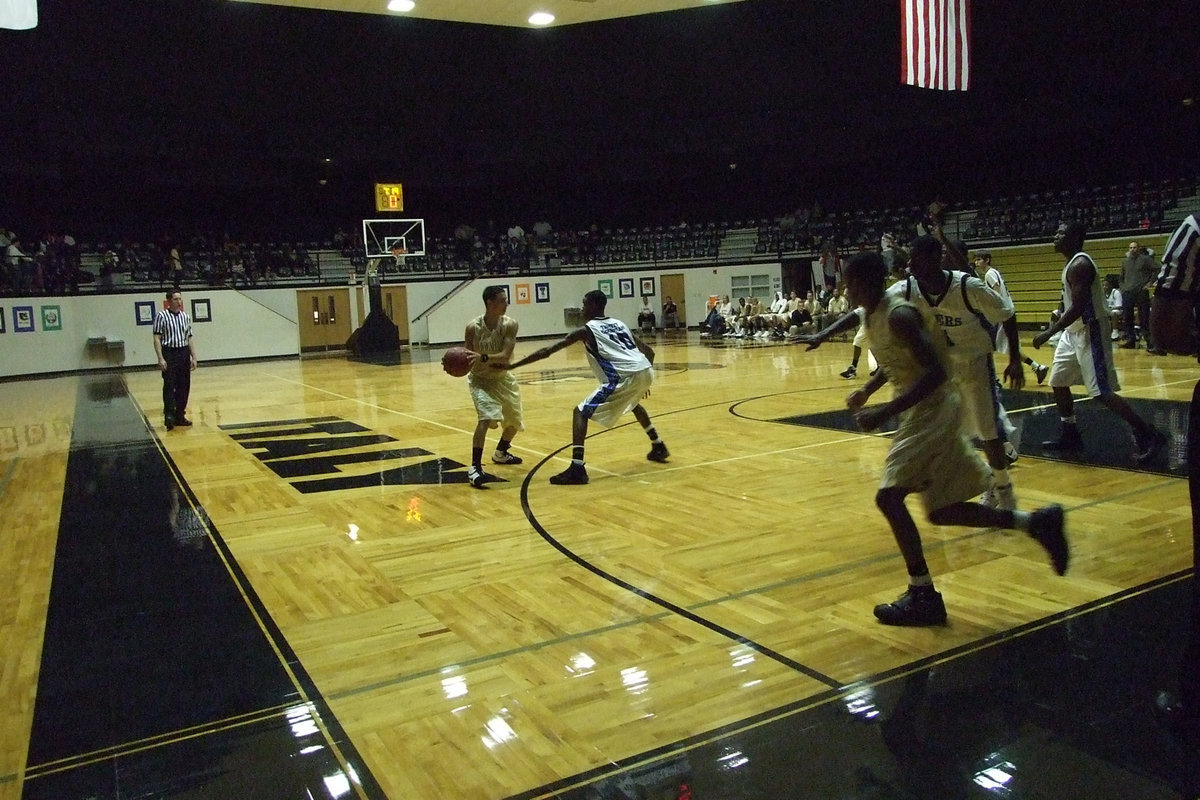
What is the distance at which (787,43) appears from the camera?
25969mm

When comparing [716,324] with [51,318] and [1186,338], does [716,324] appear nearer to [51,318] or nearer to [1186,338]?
[51,318]

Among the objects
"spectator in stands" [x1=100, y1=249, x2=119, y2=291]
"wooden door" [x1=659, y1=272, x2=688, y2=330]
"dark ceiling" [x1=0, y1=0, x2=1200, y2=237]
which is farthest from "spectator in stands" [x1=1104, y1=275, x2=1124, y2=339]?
"spectator in stands" [x1=100, y1=249, x2=119, y2=291]

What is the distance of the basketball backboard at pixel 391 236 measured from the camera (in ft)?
78.6

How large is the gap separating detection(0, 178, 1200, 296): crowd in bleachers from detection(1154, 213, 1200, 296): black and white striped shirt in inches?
782

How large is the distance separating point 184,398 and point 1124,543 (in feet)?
32.8

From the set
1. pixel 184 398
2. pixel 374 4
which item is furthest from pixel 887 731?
pixel 374 4

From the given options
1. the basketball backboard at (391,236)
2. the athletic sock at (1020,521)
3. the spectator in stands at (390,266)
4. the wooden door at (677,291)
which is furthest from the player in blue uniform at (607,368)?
the wooden door at (677,291)

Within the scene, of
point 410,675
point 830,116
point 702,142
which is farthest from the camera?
point 702,142

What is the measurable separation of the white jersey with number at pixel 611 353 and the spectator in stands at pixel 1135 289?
11.5 meters

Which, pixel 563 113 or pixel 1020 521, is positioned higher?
pixel 563 113

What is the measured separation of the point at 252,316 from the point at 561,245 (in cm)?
975

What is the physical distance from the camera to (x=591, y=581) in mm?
4406

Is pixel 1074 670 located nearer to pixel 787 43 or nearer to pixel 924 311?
pixel 924 311

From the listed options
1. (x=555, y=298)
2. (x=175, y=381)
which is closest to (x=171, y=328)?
(x=175, y=381)
